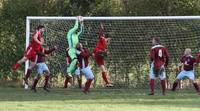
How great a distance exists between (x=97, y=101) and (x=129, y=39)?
6.77 meters

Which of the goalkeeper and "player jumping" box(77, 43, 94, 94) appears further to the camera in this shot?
the goalkeeper

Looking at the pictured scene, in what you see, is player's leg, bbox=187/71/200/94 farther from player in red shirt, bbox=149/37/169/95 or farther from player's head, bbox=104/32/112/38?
player's head, bbox=104/32/112/38

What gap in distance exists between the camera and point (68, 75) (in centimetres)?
2147

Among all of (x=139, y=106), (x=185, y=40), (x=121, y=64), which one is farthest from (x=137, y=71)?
(x=139, y=106)

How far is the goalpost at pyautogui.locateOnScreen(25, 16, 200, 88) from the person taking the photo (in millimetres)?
22734

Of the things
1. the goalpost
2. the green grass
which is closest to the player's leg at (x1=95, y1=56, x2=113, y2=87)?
the goalpost

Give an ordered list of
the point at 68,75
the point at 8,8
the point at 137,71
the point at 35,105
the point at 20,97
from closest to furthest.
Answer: the point at 35,105 → the point at 20,97 → the point at 68,75 → the point at 137,71 → the point at 8,8

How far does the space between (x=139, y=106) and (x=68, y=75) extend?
6.37 metres

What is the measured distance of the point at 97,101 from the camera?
16844mm

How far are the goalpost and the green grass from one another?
1865 millimetres

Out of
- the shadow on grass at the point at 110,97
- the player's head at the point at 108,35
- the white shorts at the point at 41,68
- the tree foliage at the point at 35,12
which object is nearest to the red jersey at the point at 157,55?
Result: the shadow on grass at the point at 110,97

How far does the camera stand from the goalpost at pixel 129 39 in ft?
74.6

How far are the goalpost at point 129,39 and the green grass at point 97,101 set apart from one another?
186 cm

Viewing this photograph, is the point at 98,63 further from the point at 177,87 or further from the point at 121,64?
the point at 177,87
